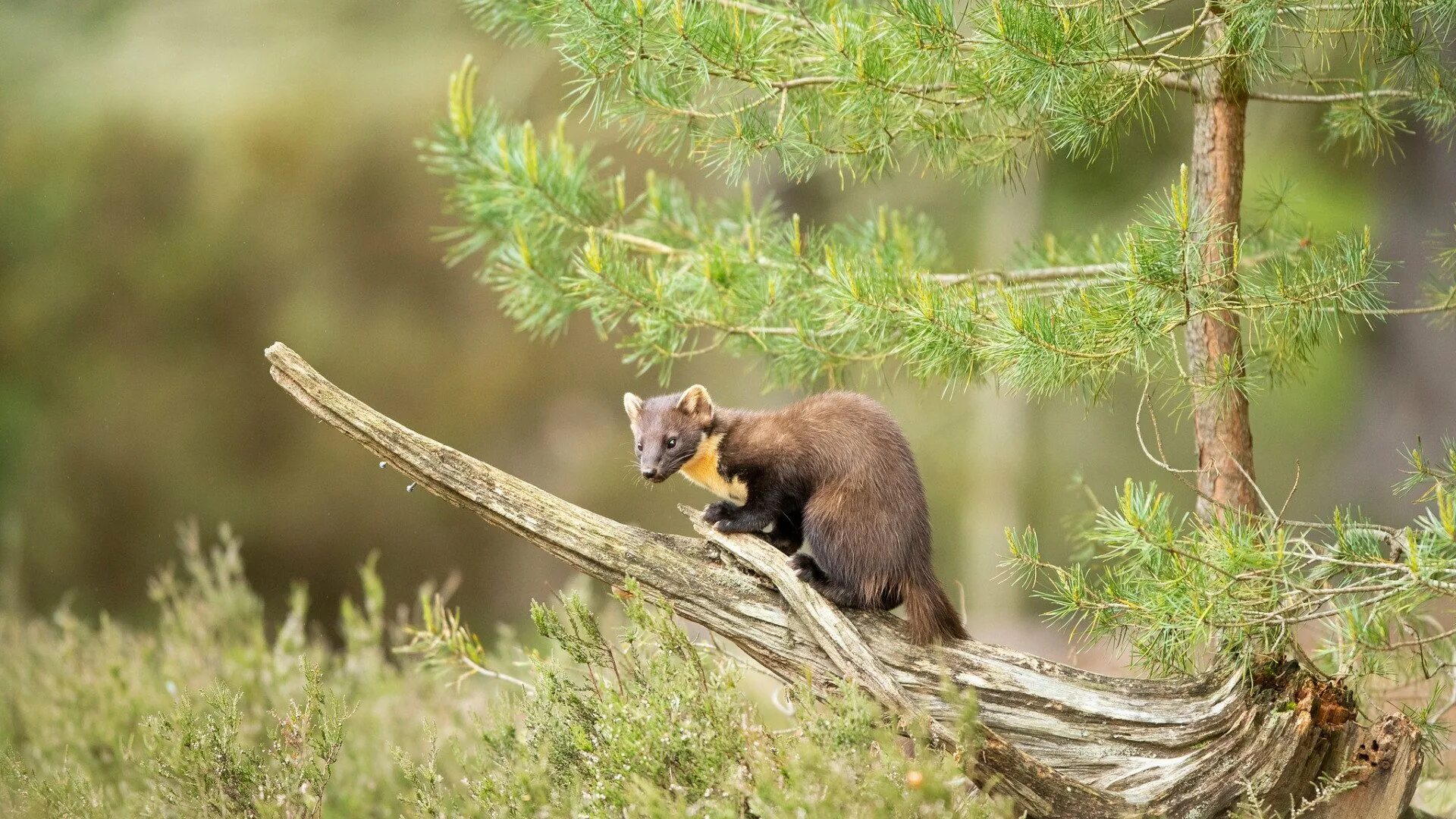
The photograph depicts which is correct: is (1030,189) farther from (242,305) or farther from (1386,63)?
(242,305)

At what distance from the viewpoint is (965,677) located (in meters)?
3.20

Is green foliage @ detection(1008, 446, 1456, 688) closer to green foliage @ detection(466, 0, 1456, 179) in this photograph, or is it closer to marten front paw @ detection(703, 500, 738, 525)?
marten front paw @ detection(703, 500, 738, 525)

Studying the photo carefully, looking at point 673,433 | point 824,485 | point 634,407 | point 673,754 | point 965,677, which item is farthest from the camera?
point 634,407

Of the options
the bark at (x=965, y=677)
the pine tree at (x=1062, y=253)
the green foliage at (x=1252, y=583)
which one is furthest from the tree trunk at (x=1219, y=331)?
the bark at (x=965, y=677)

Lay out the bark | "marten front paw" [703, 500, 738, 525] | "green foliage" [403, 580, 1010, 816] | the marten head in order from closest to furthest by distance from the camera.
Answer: "green foliage" [403, 580, 1010, 816], the bark, "marten front paw" [703, 500, 738, 525], the marten head

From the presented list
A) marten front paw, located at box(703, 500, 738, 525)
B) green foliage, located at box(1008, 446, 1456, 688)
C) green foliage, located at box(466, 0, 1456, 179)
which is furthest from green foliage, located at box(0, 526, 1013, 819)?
green foliage, located at box(466, 0, 1456, 179)

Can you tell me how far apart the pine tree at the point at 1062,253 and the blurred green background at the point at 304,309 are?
3911 mm

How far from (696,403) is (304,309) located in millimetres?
6313

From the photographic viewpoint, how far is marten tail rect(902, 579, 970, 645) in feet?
10.7

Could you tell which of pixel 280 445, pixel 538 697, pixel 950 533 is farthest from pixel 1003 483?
pixel 538 697

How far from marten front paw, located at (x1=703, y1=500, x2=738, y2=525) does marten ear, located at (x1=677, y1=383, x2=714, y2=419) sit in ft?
1.10

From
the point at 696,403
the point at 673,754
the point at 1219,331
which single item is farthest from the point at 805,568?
the point at 1219,331

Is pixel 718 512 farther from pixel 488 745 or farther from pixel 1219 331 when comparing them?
pixel 1219 331

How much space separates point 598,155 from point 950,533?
5029 millimetres
